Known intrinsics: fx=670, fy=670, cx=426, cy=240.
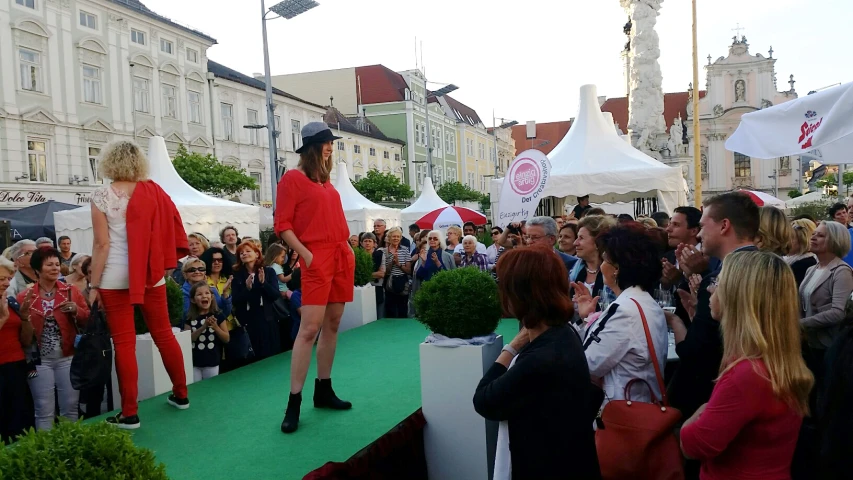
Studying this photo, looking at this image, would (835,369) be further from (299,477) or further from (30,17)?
(30,17)

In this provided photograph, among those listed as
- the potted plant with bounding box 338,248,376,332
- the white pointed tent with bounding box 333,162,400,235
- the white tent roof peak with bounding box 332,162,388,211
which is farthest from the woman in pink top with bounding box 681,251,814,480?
the white tent roof peak with bounding box 332,162,388,211

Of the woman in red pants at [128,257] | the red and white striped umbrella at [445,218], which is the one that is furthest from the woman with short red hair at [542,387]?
the red and white striped umbrella at [445,218]

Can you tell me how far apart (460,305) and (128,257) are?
6.85ft

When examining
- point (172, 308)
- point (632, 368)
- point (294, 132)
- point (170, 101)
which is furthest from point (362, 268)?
point (294, 132)

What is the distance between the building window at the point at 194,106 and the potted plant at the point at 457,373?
3340cm

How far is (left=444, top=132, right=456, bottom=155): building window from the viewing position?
2667 inches

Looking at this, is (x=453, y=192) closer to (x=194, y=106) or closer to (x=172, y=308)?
(x=194, y=106)

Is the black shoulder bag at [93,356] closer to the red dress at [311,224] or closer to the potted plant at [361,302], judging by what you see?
the red dress at [311,224]

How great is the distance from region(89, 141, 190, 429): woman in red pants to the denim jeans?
122 cm

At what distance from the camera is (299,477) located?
3469 mm

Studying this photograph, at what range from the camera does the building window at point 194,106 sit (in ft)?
114

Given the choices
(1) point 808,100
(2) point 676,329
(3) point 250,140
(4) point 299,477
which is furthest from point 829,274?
(3) point 250,140

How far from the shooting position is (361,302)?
27.2 ft

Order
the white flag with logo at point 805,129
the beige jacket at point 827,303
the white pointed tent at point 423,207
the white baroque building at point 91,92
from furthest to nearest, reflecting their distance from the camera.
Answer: the white baroque building at point 91,92 < the white pointed tent at point 423,207 < the beige jacket at point 827,303 < the white flag with logo at point 805,129
